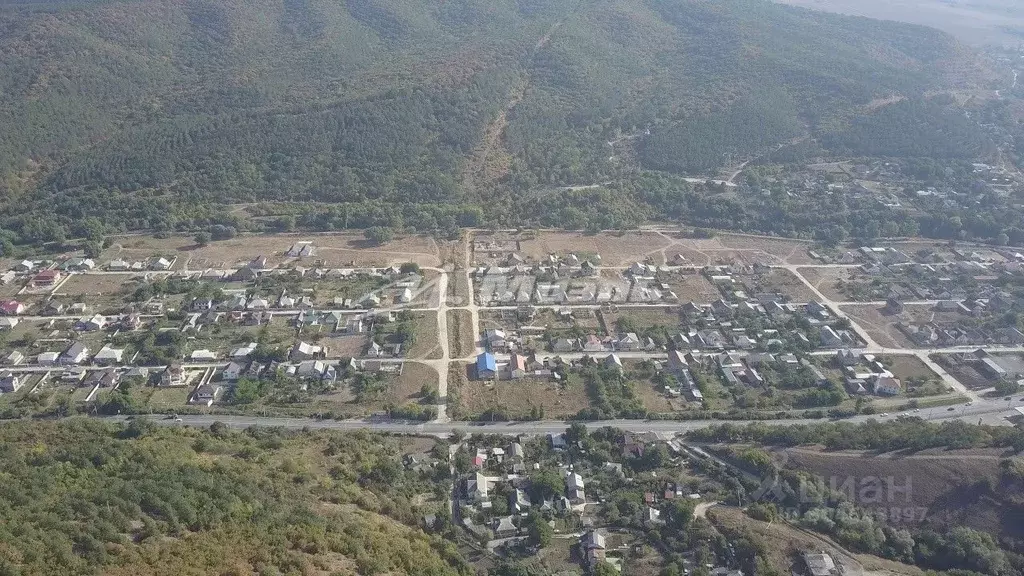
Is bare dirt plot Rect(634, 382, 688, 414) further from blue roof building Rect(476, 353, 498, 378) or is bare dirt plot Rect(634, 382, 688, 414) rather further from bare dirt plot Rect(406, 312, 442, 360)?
bare dirt plot Rect(406, 312, 442, 360)

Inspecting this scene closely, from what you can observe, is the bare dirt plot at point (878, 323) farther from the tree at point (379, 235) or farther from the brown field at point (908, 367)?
the tree at point (379, 235)

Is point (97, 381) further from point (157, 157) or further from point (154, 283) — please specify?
point (157, 157)

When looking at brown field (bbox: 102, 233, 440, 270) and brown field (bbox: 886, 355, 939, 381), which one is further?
brown field (bbox: 102, 233, 440, 270)

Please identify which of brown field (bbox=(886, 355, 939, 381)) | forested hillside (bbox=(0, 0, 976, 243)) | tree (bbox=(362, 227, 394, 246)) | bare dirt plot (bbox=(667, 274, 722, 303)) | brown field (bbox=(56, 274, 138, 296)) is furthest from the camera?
forested hillside (bbox=(0, 0, 976, 243))

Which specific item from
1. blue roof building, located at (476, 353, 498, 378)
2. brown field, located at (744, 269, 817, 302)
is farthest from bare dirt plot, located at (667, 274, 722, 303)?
blue roof building, located at (476, 353, 498, 378)

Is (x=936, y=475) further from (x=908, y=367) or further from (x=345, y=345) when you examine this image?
(x=345, y=345)

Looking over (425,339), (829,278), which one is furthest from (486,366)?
(829,278)
